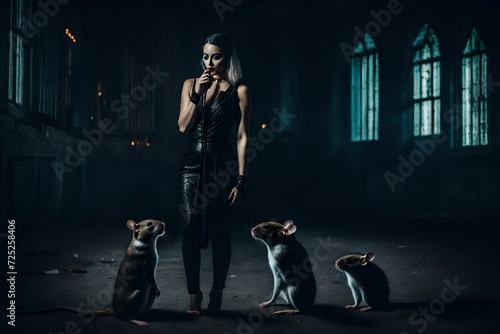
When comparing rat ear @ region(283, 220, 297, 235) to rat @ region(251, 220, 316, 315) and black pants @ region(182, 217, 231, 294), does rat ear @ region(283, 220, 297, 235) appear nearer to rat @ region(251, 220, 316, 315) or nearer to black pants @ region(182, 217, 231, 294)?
rat @ region(251, 220, 316, 315)

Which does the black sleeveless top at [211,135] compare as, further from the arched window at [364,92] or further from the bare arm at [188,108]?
the arched window at [364,92]

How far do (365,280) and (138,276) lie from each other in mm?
1791

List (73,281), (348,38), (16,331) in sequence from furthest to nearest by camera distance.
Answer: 1. (348,38)
2. (73,281)
3. (16,331)

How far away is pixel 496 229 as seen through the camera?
38.6ft

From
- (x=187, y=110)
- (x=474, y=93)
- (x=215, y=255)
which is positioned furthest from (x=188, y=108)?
(x=474, y=93)

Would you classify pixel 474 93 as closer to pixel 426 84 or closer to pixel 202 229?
pixel 426 84

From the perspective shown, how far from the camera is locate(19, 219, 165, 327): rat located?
3.74 meters

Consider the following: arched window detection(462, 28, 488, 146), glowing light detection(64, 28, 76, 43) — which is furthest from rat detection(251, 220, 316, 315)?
arched window detection(462, 28, 488, 146)

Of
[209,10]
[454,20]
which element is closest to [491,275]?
[454,20]

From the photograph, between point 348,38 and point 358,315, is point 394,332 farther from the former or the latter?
point 348,38

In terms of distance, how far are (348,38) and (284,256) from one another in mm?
14149

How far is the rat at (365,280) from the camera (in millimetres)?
4172

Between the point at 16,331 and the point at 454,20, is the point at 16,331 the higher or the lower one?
the lower one

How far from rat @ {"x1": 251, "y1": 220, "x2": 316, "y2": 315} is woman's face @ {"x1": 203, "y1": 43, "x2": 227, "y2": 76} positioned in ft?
4.20
